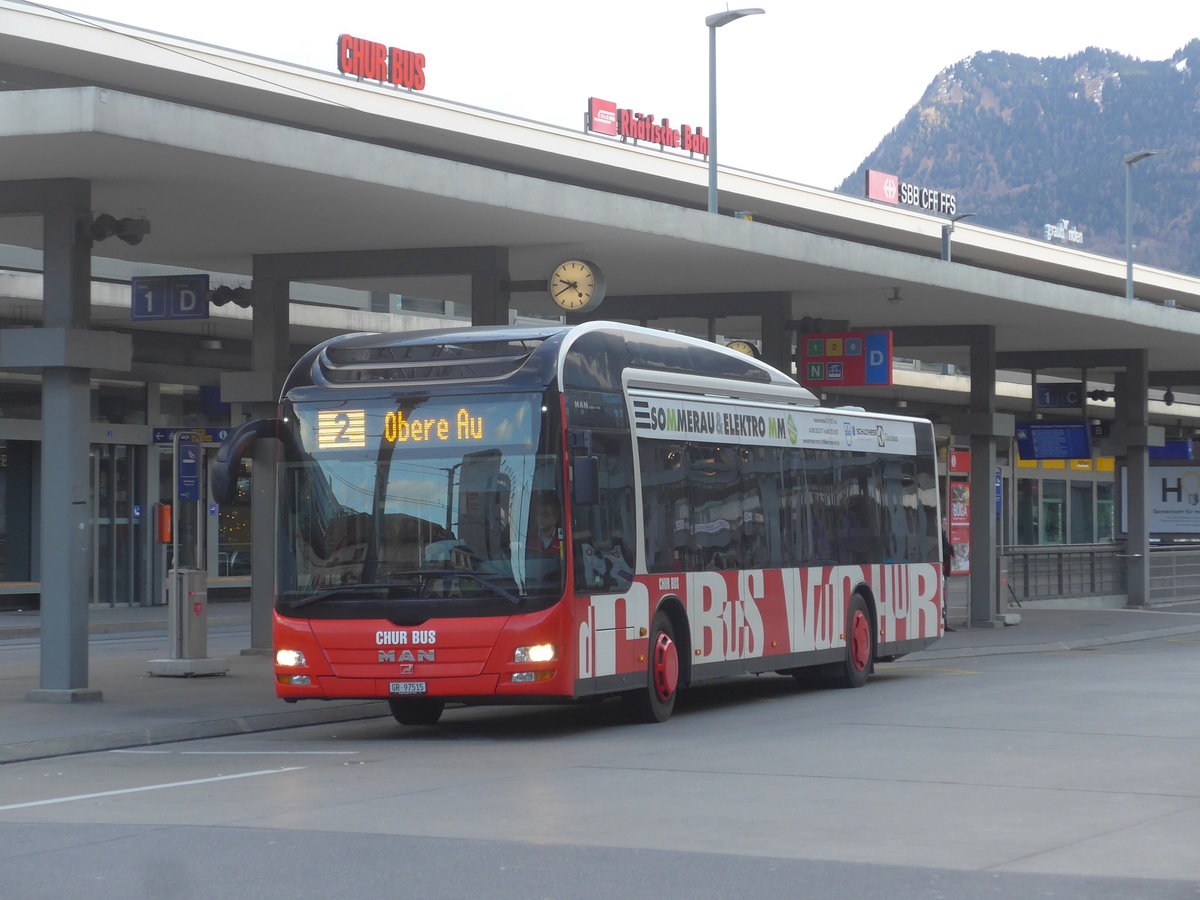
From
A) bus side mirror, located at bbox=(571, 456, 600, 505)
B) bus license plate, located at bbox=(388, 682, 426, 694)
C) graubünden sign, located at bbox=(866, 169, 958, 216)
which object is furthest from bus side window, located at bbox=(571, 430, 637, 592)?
graubünden sign, located at bbox=(866, 169, 958, 216)

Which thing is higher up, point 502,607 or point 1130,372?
point 1130,372

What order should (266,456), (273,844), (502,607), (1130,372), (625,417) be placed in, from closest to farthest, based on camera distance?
(273,844) < (502,607) < (625,417) < (266,456) < (1130,372)

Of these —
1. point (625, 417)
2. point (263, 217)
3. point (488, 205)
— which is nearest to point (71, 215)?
point (263, 217)

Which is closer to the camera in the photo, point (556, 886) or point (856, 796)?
point (556, 886)

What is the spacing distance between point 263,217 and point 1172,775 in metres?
11.5

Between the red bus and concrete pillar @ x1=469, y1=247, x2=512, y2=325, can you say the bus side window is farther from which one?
concrete pillar @ x1=469, y1=247, x2=512, y2=325

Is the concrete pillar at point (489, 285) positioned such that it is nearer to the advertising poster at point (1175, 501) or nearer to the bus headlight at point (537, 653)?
the bus headlight at point (537, 653)

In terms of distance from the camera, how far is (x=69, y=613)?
16.7 m

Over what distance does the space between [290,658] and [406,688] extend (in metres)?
1.04

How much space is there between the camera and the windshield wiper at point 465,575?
1393 centimetres

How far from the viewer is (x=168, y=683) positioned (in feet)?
62.6

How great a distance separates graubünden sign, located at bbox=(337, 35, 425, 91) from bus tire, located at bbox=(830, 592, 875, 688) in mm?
40037

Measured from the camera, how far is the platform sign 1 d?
2630 centimetres

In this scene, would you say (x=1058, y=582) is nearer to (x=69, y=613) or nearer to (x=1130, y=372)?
(x=1130, y=372)
